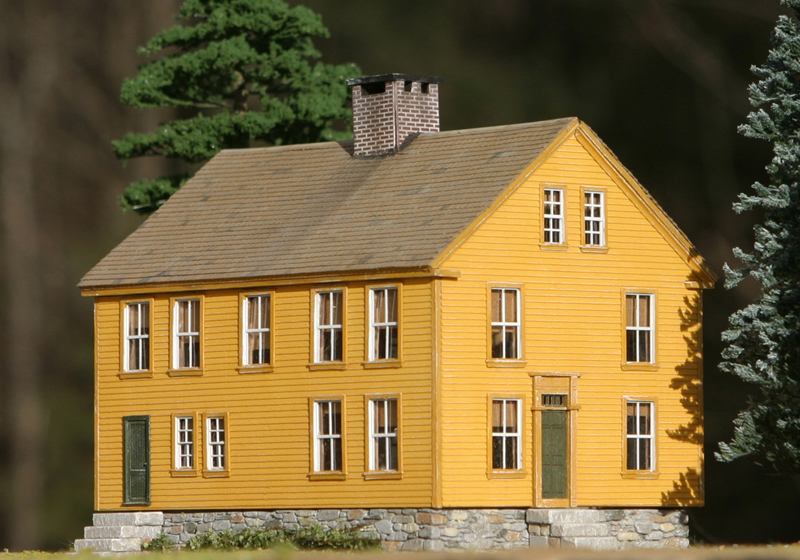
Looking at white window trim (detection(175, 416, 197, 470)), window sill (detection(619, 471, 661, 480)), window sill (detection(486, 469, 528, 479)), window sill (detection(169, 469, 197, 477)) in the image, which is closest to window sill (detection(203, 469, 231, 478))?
window sill (detection(169, 469, 197, 477))

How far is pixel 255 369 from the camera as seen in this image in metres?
39.1

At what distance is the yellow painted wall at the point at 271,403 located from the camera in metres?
36.3

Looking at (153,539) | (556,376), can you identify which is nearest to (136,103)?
(153,539)

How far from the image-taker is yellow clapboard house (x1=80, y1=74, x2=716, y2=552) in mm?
36531

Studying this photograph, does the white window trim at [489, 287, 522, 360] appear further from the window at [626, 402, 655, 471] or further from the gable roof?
the window at [626, 402, 655, 471]

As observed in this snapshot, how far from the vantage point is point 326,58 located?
64688mm

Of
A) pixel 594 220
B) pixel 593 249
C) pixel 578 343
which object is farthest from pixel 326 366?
pixel 594 220

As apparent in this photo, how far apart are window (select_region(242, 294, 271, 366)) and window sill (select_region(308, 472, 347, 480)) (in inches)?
119

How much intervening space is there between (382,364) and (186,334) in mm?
5998

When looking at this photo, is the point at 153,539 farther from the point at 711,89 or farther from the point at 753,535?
the point at 711,89

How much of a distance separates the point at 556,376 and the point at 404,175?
651 cm

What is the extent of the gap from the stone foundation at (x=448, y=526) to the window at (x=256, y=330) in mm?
3627

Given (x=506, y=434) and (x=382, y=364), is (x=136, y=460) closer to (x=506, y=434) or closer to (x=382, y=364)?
(x=382, y=364)

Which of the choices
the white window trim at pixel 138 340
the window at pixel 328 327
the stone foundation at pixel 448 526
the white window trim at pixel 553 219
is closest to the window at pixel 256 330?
the window at pixel 328 327
